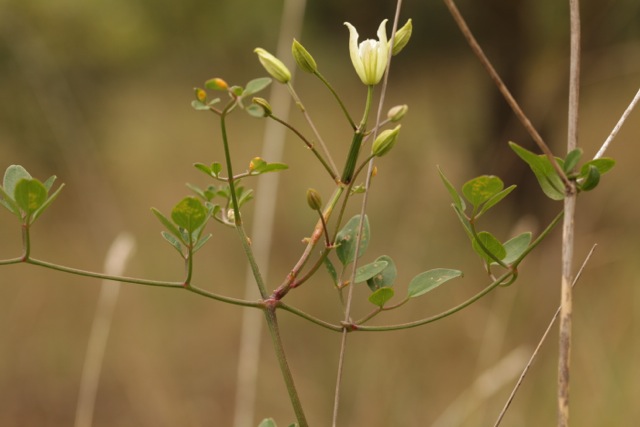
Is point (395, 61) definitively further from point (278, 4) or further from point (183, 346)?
point (183, 346)

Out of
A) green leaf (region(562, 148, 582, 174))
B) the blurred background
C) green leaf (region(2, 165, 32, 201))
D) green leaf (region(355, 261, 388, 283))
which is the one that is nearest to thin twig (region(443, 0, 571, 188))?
green leaf (region(562, 148, 582, 174))

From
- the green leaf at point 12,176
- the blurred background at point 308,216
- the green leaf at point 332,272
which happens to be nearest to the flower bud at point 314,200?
the green leaf at point 332,272

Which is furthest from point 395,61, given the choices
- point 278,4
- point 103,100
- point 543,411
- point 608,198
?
point 543,411

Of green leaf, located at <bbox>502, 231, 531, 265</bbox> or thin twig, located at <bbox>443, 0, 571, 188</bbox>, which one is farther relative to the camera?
green leaf, located at <bbox>502, 231, 531, 265</bbox>

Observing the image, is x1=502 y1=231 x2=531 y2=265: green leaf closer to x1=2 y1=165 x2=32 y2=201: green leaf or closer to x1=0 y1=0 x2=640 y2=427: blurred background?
x1=2 y1=165 x2=32 y2=201: green leaf

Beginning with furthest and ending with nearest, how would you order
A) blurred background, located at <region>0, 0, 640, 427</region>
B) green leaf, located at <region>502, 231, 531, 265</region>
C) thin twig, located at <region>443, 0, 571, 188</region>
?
blurred background, located at <region>0, 0, 640, 427</region>, green leaf, located at <region>502, 231, 531, 265</region>, thin twig, located at <region>443, 0, 571, 188</region>

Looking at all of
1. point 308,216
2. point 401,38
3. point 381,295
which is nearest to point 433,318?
point 381,295

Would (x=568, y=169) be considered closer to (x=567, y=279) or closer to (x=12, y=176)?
(x=567, y=279)
